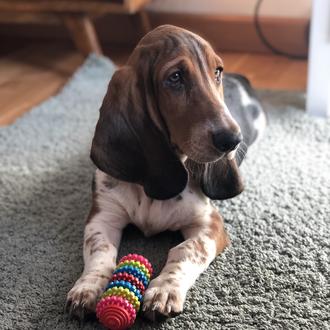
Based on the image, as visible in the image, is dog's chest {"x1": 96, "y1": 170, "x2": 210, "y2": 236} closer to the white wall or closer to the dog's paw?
the dog's paw

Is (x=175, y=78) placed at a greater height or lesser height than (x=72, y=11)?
greater

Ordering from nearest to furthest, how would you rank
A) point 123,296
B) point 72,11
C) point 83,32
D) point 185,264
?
point 123,296, point 185,264, point 72,11, point 83,32

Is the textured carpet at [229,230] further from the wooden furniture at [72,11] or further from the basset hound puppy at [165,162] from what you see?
the wooden furniture at [72,11]

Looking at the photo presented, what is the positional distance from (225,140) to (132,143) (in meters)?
0.32

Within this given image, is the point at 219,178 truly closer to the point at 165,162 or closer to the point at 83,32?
the point at 165,162

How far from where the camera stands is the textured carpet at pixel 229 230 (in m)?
1.64

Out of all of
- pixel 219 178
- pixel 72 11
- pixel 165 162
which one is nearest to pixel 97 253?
pixel 165 162

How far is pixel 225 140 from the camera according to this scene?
1623 mm

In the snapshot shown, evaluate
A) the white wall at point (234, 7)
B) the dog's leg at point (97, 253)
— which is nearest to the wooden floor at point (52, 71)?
the white wall at point (234, 7)

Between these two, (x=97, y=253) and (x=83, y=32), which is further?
(x=83, y=32)

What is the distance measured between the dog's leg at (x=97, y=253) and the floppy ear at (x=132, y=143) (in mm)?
224

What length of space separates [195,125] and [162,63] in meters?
0.23

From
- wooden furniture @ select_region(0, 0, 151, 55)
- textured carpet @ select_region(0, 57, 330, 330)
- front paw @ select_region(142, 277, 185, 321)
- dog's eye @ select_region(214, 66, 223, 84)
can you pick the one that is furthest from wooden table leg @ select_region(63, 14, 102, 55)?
front paw @ select_region(142, 277, 185, 321)

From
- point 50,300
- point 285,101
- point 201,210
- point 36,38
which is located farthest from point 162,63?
point 36,38
